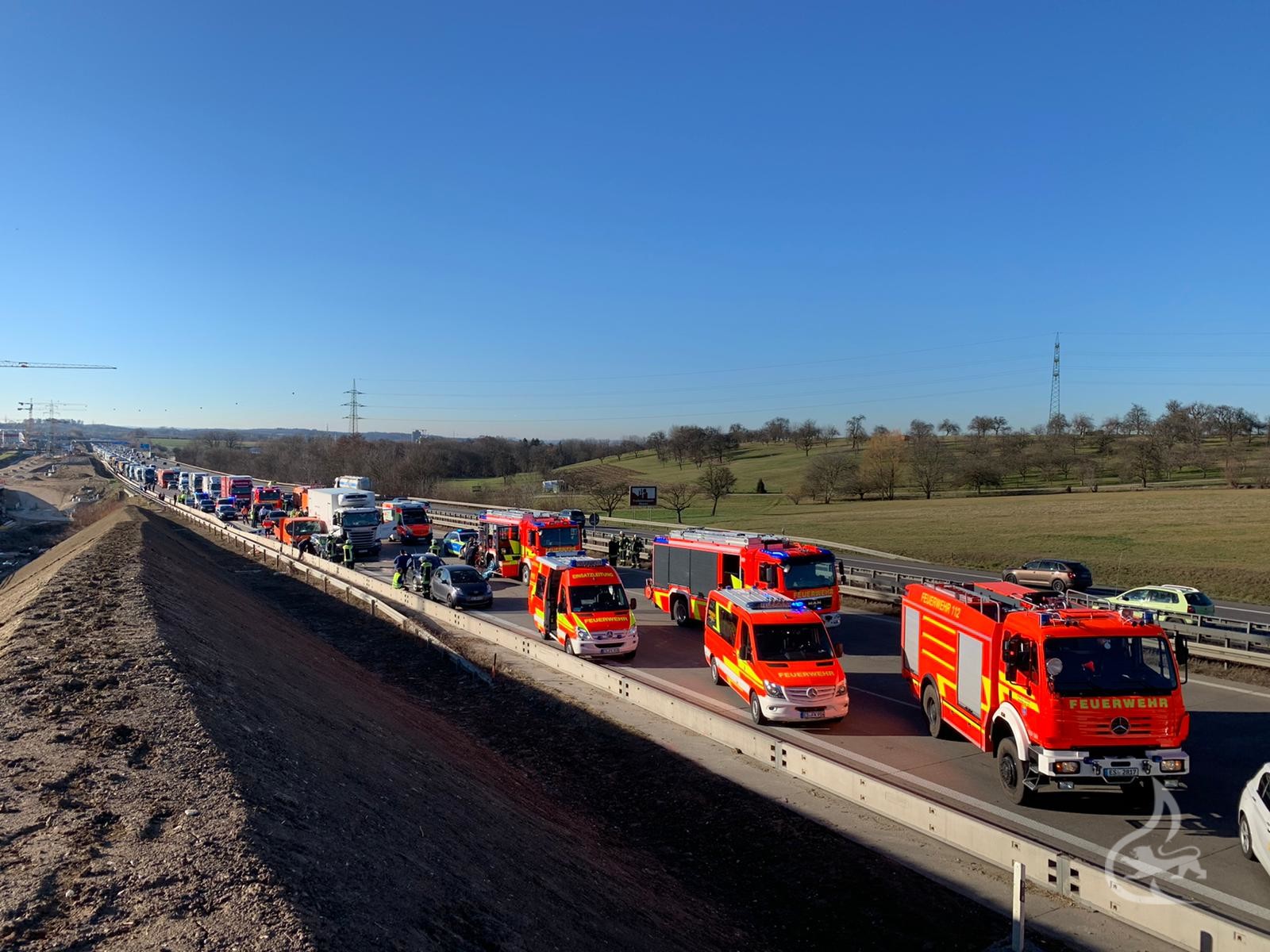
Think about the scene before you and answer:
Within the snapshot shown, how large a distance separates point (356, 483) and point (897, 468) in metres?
58.1

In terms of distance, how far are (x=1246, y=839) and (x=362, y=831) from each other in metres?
10.2

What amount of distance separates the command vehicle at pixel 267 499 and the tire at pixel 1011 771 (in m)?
56.3

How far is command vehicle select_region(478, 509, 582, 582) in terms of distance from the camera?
31.2 meters

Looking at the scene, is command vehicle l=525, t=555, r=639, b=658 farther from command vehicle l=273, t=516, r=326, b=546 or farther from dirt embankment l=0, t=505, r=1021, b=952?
command vehicle l=273, t=516, r=326, b=546

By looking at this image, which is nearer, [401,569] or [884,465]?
[401,569]

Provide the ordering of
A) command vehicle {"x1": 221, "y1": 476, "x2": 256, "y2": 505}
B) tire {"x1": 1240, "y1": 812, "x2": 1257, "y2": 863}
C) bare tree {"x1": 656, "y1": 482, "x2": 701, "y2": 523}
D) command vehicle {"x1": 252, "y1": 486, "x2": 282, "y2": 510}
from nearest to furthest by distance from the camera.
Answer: tire {"x1": 1240, "y1": 812, "x2": 1257, "y2": 863}
command vehicle {"x1": 252, "y1": 486, "x2": 282, "y2": 510}
command vehicle {"x1": 221, "y1": 476, "x2": 256, "y2": 505}
bare tree {"x1": 656, "y1": 482, "x2": 701, "y2": 523}

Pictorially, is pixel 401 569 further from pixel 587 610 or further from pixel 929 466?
pixel 929 466

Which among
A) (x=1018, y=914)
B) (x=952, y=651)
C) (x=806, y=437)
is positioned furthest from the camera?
(x=806, y=437)

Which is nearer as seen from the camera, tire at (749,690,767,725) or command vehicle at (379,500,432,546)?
tire at (749,690,767,725)

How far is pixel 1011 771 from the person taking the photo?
38.4 ft

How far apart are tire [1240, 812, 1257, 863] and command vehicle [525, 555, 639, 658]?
12.8 meters

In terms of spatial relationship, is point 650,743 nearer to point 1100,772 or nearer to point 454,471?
point 1100,772

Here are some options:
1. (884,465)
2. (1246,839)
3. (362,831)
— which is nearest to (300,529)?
(362,831)

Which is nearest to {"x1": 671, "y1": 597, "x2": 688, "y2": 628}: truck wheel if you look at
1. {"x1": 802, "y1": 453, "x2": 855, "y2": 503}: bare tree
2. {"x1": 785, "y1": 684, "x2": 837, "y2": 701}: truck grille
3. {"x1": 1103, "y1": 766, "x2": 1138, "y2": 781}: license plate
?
{"x1": 785, "y1": 684, "x2": 837, "y2": 701}: truck grille
